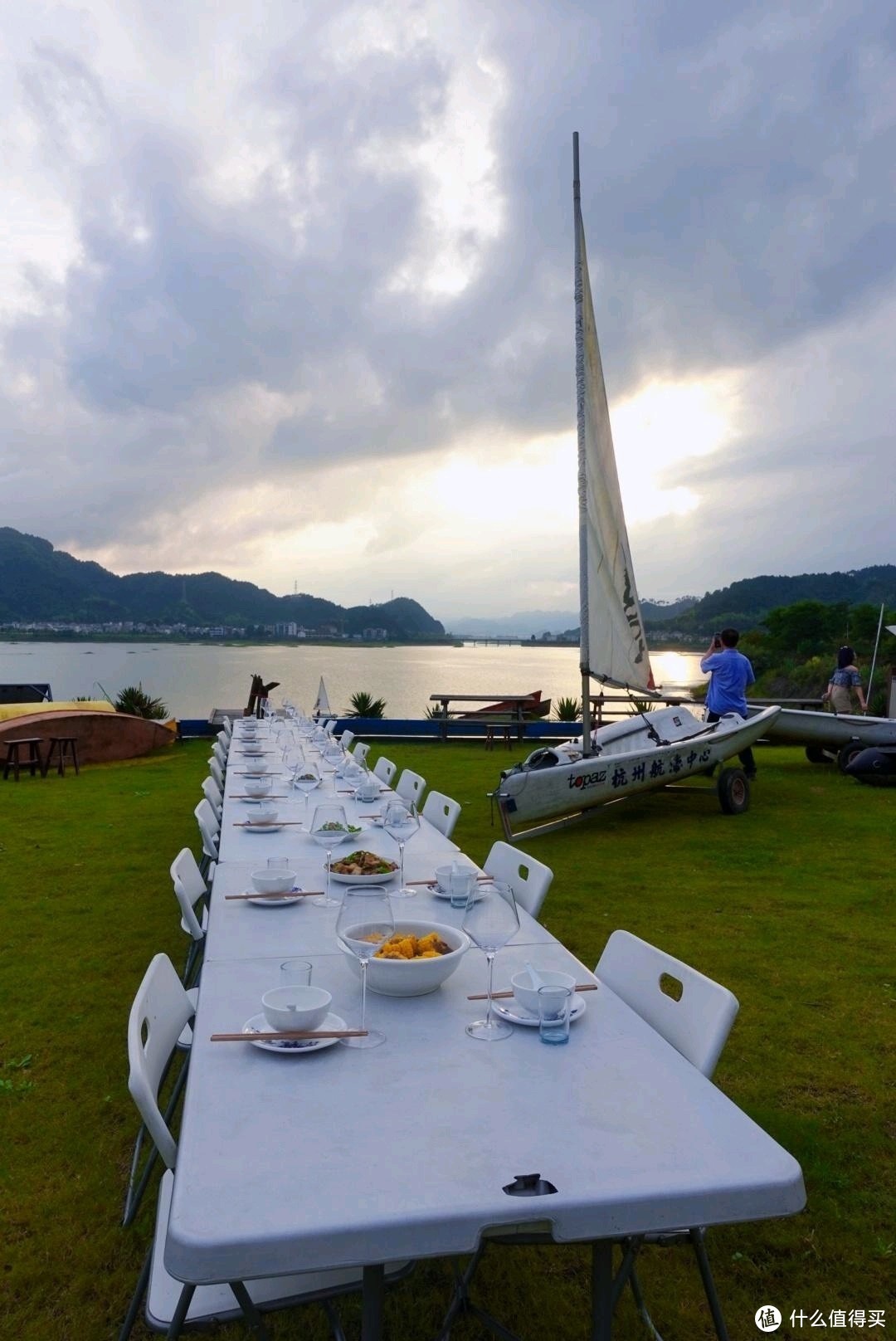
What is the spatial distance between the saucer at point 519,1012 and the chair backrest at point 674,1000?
0.61 feet

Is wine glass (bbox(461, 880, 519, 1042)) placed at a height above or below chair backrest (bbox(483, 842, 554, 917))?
above

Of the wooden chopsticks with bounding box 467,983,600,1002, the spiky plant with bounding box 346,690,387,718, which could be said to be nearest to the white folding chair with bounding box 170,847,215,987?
the wooden chopsticks with bounding box 467,983,600,1002

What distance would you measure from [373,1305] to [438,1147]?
32 centimetres

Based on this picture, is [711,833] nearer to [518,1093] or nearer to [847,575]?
[518,1093]

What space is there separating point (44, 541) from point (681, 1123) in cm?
6688

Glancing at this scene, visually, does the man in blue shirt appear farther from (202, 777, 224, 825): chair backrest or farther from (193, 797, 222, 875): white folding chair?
(193, 797, 222, 875): white folding chair

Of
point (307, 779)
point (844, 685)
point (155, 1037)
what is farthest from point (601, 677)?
point (844, 685)

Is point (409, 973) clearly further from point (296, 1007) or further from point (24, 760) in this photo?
point (24, 760)

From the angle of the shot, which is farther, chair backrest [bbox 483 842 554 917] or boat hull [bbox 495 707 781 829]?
boat hull [bbox 495 707 781 829]

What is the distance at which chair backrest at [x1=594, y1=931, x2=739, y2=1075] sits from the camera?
172 centimetres

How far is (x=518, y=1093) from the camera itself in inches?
55.9

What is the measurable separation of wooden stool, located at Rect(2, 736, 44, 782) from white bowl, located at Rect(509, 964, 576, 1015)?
30.4 ft

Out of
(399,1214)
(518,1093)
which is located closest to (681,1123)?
(518,1093)

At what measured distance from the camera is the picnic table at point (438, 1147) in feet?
3.57
